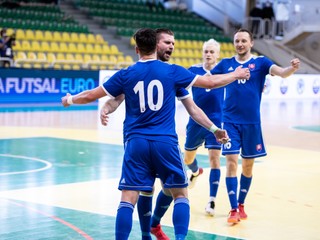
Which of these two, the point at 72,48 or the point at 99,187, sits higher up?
the point at 72,48

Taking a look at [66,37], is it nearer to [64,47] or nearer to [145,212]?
[64,47]

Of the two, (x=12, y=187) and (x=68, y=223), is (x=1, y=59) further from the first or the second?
(x=68, y=223)

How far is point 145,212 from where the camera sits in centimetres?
645

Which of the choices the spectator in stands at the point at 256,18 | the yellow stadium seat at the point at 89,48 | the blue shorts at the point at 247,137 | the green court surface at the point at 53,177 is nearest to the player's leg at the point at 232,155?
the blue shorts at the point at 247,137

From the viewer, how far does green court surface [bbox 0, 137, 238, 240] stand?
23.5 feet

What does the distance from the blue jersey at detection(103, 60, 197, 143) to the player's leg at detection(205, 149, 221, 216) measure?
2.37 meters

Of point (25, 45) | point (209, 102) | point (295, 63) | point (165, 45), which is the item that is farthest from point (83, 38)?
point (165, 45)

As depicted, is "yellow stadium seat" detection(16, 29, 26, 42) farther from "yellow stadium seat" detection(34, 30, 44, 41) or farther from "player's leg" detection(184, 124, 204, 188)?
"player's leg" detection(184, 124, 204, 188)

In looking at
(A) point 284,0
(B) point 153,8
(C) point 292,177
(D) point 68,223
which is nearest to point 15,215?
(D) point 68,223

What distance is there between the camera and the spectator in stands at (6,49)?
2361cm

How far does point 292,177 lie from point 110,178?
9.10ft

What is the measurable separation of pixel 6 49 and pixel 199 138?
15.7 metres

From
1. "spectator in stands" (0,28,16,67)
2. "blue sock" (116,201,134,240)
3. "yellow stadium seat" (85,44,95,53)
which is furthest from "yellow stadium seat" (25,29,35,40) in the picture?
"blue sock" (116,201,134,240)

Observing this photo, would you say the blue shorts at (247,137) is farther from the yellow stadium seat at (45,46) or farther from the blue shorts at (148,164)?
the yellow stadium seat at (45,46)
